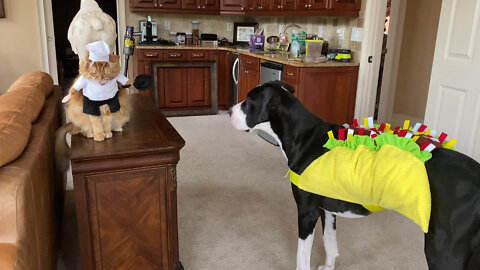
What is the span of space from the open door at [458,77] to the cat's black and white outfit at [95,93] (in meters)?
2.45

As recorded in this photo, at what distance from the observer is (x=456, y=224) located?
1295 millimetres

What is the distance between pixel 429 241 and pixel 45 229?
55.7 inches

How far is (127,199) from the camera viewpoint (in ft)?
5.40

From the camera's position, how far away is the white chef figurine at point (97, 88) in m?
1.57

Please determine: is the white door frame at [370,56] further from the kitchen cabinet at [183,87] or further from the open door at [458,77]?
the kitchen cabinet at [183,87]

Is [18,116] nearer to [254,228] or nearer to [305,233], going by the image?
[305,233]

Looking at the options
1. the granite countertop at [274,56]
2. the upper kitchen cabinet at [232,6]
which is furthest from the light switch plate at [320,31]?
the upper kitchen cabinet at [232,6]

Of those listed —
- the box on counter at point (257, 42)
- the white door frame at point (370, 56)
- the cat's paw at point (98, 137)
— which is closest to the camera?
the cat's paw at point (98, 137)

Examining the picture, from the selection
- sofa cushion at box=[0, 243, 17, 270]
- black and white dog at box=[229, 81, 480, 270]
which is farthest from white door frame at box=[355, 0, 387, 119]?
sofa cushion at box=[0, 243, 17, 270]

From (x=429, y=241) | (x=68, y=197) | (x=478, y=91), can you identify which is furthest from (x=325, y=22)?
(x=429, y=241)

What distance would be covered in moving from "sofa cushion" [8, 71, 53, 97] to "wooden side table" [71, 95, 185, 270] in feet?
2.22

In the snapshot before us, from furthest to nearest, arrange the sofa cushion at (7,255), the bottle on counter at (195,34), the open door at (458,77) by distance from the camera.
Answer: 1. the bottle on counter at (195,34)
2. the open door at (458,77)
3. the sofa cushion at (7,255)

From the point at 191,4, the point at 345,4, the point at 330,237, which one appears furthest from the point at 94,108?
the point at 191,4

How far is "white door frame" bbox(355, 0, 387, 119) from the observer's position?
3.77 metres
